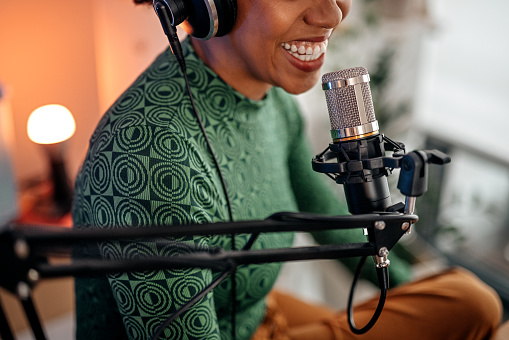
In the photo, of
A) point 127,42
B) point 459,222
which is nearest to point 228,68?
point 127,42

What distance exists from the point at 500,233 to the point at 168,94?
5.49 ft

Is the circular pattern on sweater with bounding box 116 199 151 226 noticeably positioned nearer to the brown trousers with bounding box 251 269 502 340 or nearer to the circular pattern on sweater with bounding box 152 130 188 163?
the circular pattern on sweater with bounding box 152 130 188 163

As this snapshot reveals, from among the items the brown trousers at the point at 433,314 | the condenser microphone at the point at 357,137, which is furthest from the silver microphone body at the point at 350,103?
the brown trousers at the point at 433,314

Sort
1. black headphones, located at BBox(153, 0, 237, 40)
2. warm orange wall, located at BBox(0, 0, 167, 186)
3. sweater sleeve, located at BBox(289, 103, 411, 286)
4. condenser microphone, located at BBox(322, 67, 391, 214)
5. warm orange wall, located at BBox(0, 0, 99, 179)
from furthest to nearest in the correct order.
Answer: warm orange wall, located at BBox(0, 0, 99, 179) → warm orange wall, located at BBox(0, 0, 167, 186) → sweater sleeve, located at BBox(289, 103, 411, 286) → black headphones, located at BBox(153, 0, 237, 40) → condenser microphone, located at BBox(322, 67, 391, 214)

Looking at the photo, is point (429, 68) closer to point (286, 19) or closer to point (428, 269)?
point (428, 269)

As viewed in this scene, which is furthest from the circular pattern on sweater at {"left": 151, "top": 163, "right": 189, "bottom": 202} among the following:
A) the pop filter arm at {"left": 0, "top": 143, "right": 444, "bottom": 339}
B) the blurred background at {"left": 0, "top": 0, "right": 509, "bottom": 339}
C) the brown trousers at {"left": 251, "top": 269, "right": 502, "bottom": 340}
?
the blurred background at {"left": 0, "top": 0, "right": 509, "bottom": 339}

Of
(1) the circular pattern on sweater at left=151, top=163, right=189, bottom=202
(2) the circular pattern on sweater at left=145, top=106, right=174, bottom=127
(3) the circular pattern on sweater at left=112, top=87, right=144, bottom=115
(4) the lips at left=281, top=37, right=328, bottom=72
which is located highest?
(4) the lips at left=281, top=37, right=328, bottom=72

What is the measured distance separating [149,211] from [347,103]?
1.02ft

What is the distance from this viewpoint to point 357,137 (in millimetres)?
584

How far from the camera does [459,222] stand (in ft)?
6.68

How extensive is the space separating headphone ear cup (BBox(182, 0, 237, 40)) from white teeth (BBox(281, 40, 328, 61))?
9 cm

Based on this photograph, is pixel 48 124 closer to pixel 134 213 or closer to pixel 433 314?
pixel 134 213

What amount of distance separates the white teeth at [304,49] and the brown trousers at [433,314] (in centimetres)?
45

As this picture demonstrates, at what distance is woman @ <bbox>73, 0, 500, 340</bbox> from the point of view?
0.71 meters
